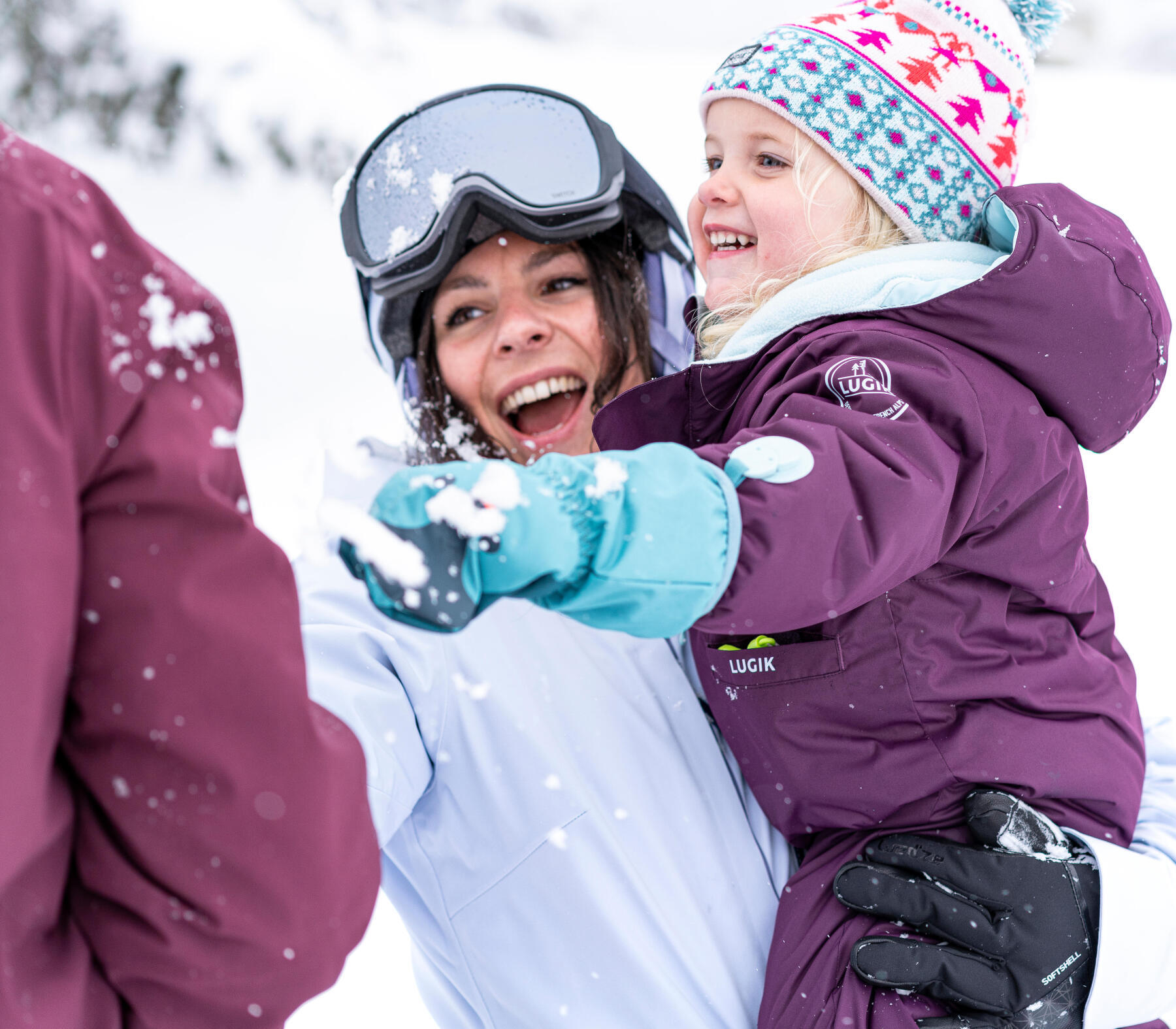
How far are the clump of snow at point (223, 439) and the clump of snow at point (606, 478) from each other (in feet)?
1.14

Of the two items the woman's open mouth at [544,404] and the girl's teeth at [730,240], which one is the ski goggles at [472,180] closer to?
the woman's open mouth at [544,404]

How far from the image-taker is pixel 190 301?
2.94 ft

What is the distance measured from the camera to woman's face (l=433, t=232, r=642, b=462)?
2316 millimetres

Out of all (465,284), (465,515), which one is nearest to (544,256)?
(465,284)

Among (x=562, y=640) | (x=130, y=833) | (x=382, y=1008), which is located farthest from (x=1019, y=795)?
(x=382, y=1008)

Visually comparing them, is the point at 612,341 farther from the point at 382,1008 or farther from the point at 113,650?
the point at 382,1008

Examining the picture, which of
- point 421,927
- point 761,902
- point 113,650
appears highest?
point 113,650

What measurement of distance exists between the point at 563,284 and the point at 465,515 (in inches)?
61.6

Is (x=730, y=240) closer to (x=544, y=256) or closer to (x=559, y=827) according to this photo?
(x=544, y=256)

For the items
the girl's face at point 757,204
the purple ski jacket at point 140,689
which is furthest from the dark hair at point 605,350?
the purple ski jacket at point 140,689

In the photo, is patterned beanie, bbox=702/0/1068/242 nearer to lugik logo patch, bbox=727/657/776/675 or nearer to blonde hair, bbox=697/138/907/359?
blonde hair, bbox=697/138/907/359

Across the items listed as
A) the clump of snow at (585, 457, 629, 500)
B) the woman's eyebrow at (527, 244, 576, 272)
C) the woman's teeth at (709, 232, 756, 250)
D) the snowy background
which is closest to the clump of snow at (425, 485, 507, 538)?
the clump of snow at (585, 457, 629, 500)

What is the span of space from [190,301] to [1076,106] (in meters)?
11.7

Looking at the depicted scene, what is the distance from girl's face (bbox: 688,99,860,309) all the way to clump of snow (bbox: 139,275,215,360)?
3.76 ft
